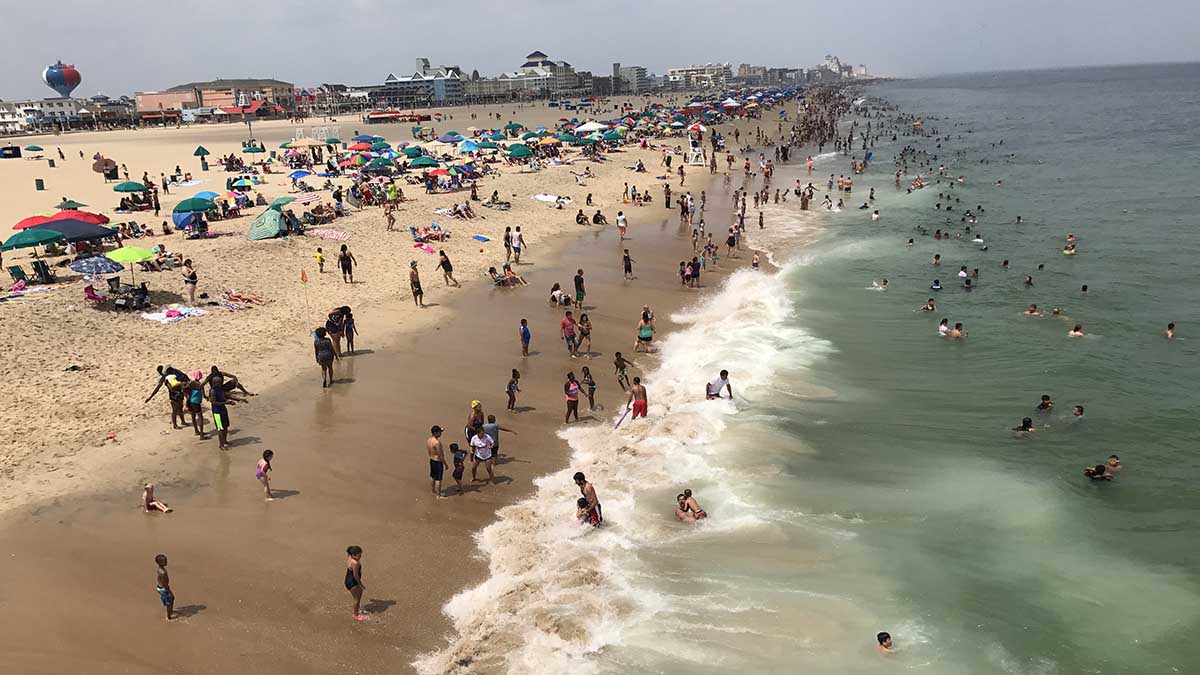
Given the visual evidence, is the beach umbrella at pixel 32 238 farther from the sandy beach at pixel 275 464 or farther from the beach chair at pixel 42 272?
the sandy beach at pixel 275 464

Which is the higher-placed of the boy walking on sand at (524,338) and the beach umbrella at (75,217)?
the beach umbrella at (75,217)

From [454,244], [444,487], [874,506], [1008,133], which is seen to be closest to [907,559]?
[874,506]

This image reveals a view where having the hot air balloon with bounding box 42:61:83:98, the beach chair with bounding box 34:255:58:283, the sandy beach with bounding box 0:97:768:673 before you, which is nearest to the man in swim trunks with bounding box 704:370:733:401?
the sandy beach with bounding box 0:97:768:673

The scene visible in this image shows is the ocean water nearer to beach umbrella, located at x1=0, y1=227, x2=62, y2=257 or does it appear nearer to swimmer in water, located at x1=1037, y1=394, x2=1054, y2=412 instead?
swimmer in water, located at x1=1037, y1=394, x2=1054, y2=412

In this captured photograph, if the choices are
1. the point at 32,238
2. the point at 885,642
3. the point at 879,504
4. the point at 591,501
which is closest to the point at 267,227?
the point at 32,238

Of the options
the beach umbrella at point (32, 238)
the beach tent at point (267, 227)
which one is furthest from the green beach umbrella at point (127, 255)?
the beach tent at point (267, 227)

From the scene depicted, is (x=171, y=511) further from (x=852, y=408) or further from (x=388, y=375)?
(x=852, y=408)

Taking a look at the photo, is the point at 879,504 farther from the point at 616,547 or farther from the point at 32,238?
the point at 32,238
